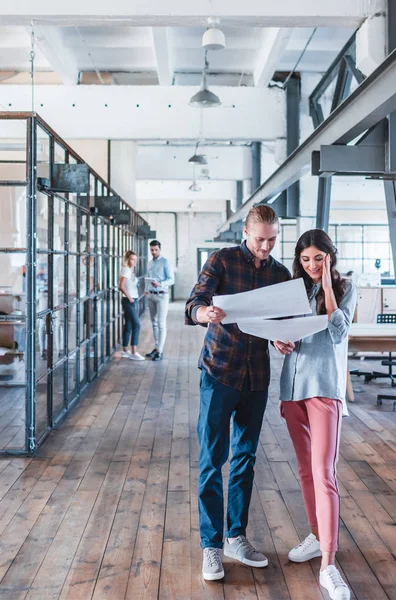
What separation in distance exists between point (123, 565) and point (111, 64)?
26.9ft

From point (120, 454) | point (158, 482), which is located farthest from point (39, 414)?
point (158, 482)

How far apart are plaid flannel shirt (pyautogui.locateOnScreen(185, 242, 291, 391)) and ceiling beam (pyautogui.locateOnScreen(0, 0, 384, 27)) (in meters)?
3.54

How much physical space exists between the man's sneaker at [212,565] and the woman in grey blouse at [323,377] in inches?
17.2

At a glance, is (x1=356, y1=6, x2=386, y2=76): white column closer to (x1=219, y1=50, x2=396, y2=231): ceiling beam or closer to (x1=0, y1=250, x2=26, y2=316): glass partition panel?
(x1=219, y1=50, x2=396, y2=231): ceiling beam

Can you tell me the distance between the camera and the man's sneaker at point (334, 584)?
2461 mm

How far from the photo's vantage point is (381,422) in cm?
552

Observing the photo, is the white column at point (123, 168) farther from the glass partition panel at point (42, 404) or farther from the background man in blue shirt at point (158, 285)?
the glass partition panel at point (42, 404)

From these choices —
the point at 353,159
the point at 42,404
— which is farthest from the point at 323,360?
the point at 42,404

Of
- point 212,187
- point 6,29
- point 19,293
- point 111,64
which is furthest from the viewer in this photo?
point 212,187

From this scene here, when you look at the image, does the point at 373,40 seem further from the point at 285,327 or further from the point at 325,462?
the point at 325,462

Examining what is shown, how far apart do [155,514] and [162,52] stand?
612 cm

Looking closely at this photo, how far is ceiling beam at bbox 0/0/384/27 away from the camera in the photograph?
5.34 m

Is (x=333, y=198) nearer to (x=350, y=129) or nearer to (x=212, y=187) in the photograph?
(x=212, y=187)

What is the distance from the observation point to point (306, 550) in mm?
2838
